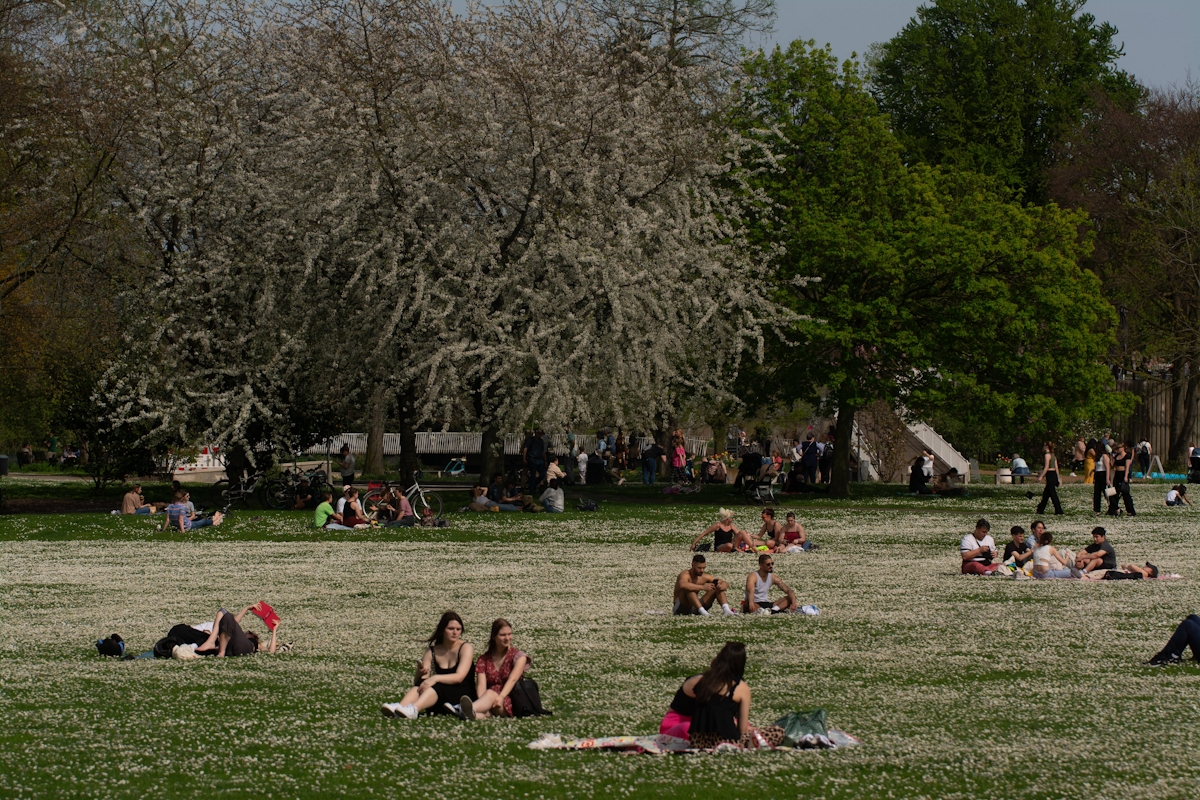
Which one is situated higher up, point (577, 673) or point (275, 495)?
point (275, 495)

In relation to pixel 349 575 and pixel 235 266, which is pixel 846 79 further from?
pixel 349 575

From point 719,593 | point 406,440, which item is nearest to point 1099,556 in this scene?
point 719,593

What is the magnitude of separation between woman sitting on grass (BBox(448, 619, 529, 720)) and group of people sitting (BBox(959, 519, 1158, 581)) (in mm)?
12646

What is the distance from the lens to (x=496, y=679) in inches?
488

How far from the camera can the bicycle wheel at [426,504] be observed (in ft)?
105

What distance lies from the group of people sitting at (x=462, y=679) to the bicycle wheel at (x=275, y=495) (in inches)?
987

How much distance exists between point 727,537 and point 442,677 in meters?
15.0

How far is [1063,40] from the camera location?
240ft

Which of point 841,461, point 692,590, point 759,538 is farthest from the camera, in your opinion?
point 841,461

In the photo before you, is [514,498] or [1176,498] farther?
[1176,498]

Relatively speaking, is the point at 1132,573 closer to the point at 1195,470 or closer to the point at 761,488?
the point at 761,488

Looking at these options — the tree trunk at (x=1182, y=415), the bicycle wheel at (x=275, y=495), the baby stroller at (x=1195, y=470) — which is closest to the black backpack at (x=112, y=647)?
the bicycle wheel at (x=275, y=495)

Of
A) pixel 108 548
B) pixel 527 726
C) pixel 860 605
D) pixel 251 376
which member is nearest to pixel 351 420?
pixel 251 376

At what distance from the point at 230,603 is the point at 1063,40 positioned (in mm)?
→ 66089
